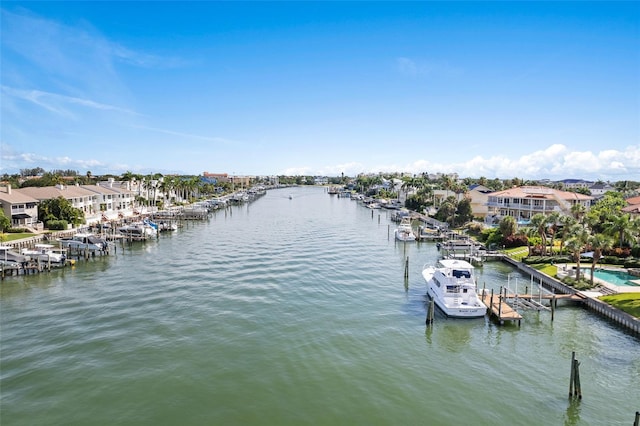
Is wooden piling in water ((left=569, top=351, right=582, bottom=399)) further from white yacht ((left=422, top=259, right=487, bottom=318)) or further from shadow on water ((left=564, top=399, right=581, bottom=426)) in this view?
white yacht ((left=422, top=259, right=487, bottom=318))

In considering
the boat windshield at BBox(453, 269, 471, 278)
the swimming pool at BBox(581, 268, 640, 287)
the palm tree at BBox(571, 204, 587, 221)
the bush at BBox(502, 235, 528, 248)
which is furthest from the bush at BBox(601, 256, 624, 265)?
the boat windshield at BBox(453, 269, 471, 278)

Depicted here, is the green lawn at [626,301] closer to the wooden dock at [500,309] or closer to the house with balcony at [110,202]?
the wooden dock at [500,309]

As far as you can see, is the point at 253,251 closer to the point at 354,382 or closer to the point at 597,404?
the point at 354,382

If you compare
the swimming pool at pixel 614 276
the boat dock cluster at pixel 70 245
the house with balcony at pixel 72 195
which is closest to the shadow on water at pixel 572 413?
the swimming pool at pixel 614 276

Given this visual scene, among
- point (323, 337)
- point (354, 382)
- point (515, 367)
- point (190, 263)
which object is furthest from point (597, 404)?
point (190, 263)

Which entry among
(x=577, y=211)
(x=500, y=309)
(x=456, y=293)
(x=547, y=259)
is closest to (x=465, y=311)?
(x=456, y=293)

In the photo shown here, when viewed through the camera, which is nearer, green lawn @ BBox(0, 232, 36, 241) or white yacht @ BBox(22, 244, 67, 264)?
white yacht @ BBox(22, 244, 67, 264)

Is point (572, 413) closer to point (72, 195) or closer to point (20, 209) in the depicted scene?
point (20, 209)

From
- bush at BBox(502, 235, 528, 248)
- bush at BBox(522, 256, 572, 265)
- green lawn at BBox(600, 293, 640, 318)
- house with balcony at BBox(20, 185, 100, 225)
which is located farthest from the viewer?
house with balcony at BBox(20, 185, 100, 225)
